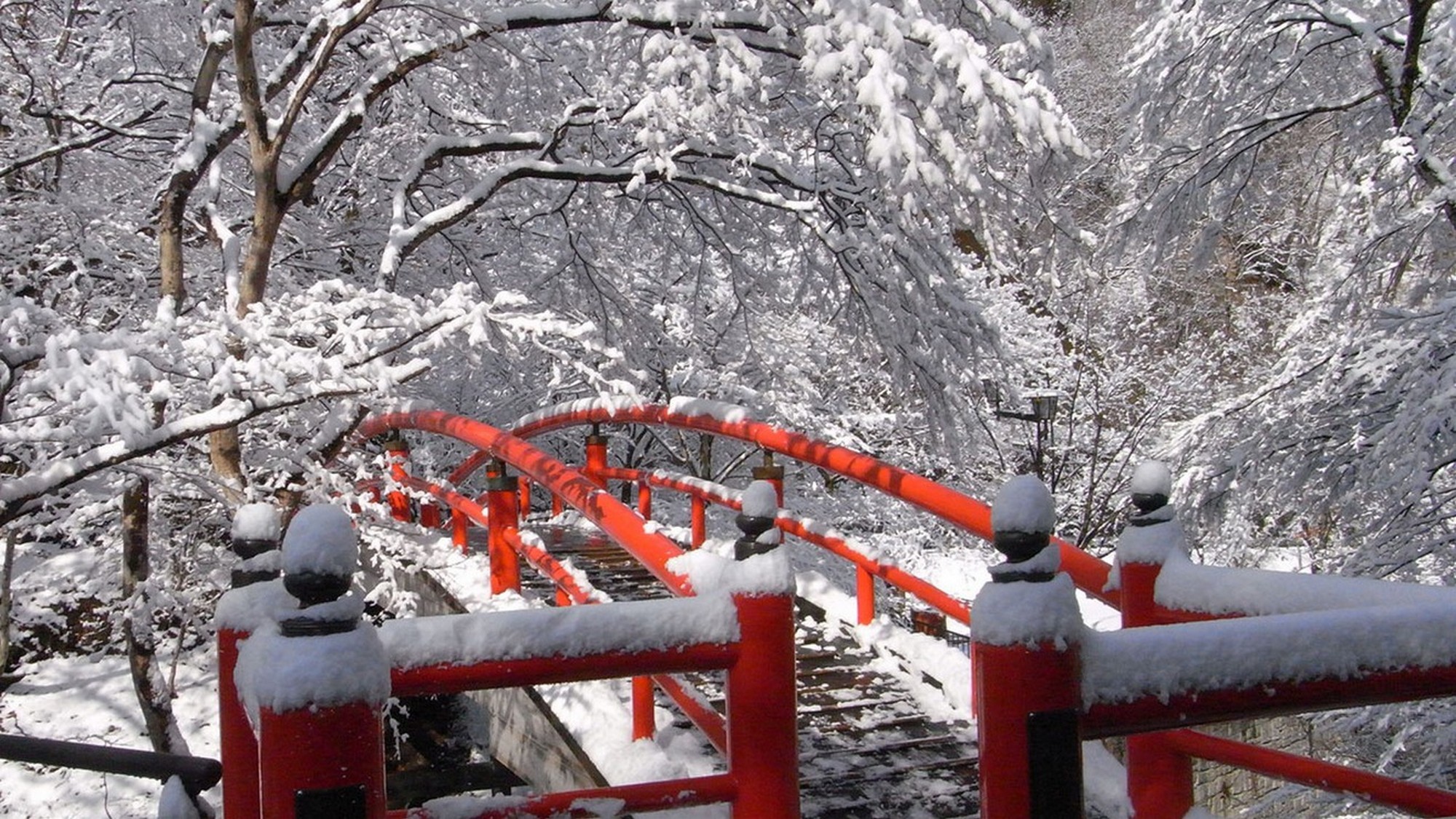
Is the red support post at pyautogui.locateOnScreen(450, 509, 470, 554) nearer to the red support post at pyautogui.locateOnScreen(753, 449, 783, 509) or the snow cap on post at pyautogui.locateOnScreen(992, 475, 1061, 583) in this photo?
the red support post at pyautogui.locateOnScreen(753, 449, 783, 509)

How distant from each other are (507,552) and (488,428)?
2.95 ft

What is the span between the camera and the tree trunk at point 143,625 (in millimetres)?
5262

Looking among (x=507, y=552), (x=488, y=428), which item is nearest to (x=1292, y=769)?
(x=507, y=552)

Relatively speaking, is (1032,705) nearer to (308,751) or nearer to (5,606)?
(308,751)

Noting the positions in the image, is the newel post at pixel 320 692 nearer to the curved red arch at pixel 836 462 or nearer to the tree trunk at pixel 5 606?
the curved red arch at pixel 836 462

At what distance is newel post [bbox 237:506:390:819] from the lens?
133 cm

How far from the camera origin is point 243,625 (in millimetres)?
1865

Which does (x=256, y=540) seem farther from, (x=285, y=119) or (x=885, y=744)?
(x=285, y=119)

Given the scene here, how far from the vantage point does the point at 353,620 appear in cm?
140

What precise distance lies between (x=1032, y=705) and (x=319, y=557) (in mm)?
907

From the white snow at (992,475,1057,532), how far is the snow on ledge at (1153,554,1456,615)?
566mm

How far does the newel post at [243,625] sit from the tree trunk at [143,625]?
12.3 feet

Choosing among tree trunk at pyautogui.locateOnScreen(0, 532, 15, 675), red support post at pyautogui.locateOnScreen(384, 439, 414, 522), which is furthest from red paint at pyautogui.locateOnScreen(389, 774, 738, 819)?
tree trunk at pyautogui.locateOnScreen(0, 532, 15, 675)

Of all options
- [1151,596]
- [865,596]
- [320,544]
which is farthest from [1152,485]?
[865,596]
